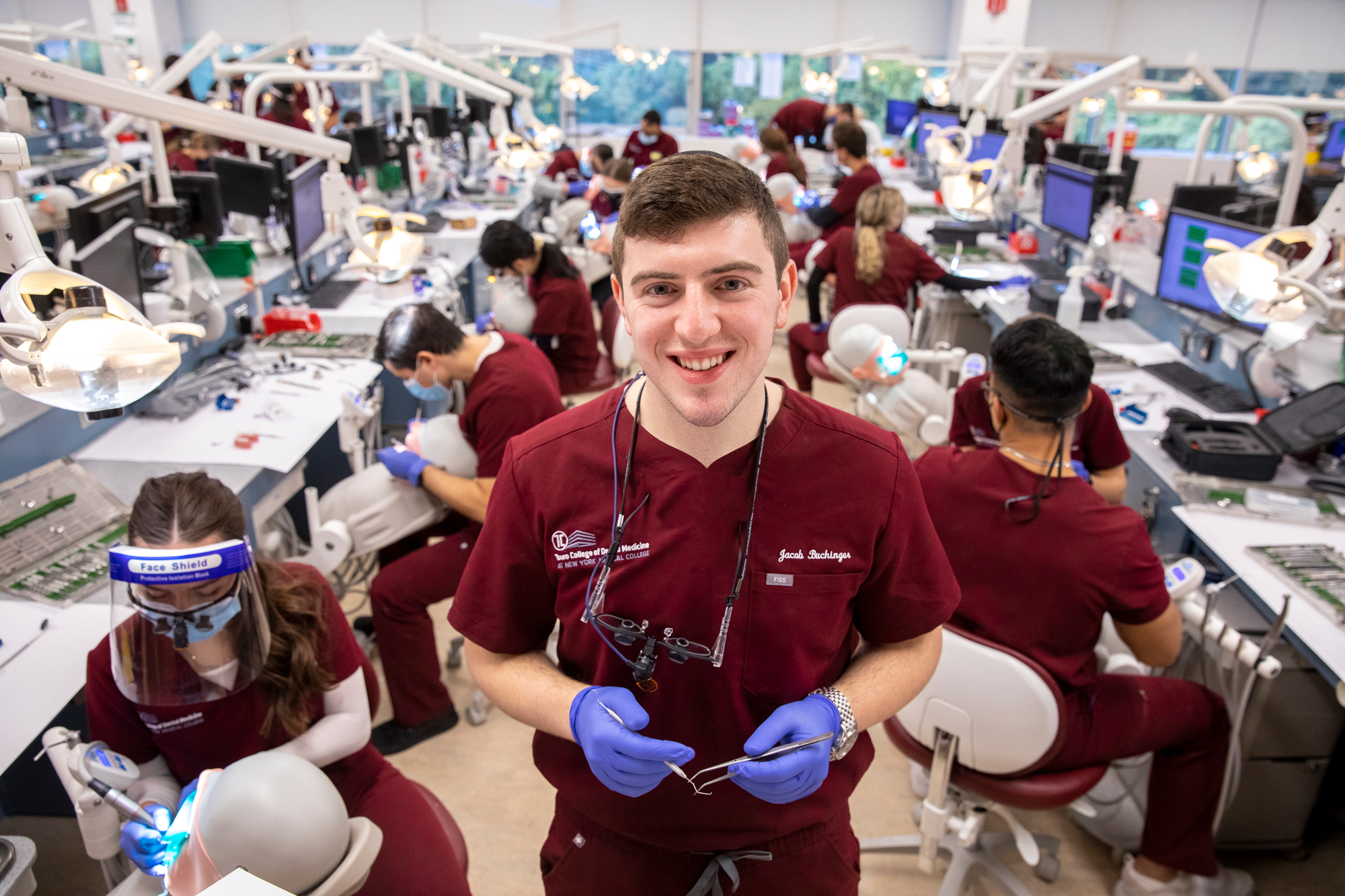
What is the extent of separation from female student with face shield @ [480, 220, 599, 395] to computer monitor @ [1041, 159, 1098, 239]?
252 centimetres

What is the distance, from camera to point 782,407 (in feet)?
3.90

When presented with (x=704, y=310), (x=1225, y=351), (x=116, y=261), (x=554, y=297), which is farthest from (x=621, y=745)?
(x=1225, y=351)

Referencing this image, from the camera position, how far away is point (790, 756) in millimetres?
1084

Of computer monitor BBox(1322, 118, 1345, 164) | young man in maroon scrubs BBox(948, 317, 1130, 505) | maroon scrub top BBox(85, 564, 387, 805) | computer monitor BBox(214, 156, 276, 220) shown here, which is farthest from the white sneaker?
computer monitor BBox(1322, 118, 1345, 164)

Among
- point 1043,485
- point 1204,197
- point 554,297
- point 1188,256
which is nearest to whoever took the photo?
point 1043,485

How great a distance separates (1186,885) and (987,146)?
516cm

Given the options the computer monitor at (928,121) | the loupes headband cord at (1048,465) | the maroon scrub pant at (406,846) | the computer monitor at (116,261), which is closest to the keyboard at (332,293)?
the computer monitor at (116,261)

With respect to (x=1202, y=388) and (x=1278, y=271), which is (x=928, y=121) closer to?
(x=1202, y=388)

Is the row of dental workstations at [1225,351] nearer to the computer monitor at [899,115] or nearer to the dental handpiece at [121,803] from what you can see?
the dental handpiece at [121,803]

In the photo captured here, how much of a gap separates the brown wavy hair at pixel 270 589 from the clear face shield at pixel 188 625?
44mm

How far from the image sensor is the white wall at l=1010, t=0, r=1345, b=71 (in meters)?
9.10

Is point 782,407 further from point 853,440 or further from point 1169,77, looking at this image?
point 1169,77

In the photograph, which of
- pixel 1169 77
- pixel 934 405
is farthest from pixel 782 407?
pixel 1169 77

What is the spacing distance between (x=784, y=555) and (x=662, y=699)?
25 cm
